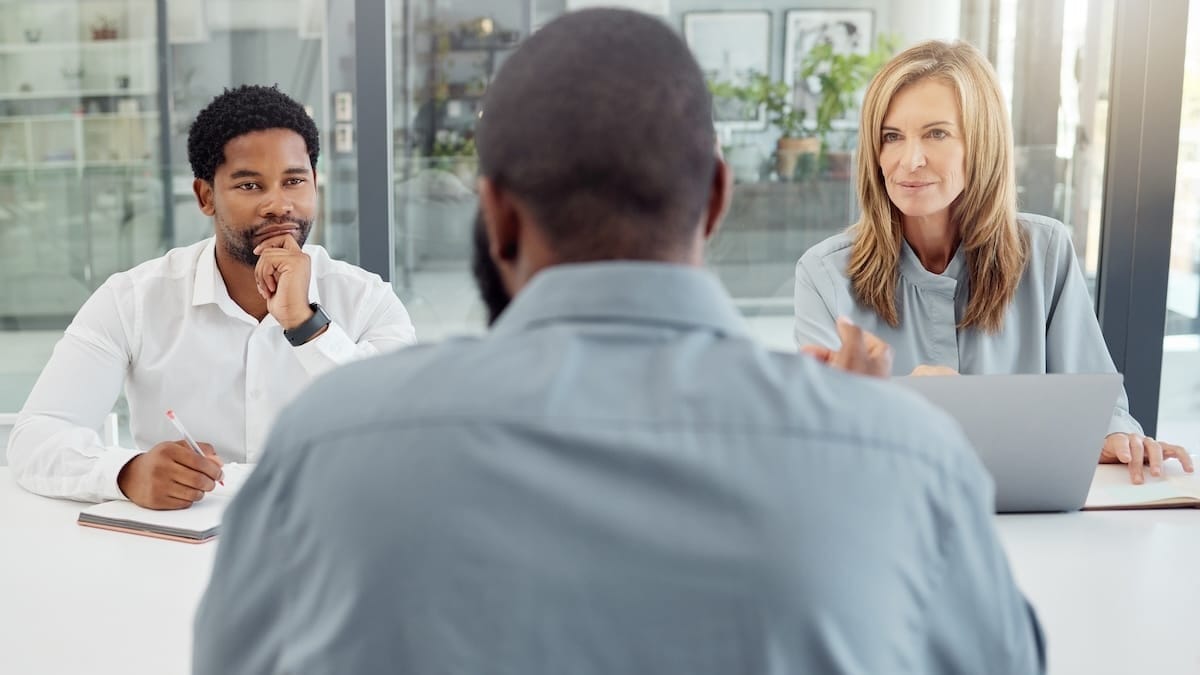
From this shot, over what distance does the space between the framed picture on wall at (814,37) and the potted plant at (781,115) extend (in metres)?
0.03

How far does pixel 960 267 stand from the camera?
232cm

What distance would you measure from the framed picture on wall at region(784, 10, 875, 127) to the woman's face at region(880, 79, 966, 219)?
1478 mm

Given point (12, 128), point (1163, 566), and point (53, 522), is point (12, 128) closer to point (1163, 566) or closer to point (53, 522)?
point (53, 522)

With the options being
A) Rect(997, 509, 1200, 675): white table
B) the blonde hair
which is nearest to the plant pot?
the blonde hair

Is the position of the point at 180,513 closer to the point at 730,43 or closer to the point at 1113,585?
the point at 1113,585

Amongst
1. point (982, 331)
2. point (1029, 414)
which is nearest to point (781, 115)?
point (982, 331)

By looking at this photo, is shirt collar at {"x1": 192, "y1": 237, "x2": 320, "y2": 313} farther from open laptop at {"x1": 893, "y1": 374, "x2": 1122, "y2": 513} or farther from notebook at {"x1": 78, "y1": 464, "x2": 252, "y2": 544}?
open laptop at {"x1": 893, "y1": 374, "x2": 1122, "y2": 513}

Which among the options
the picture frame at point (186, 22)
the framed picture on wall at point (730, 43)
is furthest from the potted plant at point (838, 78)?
the picture frame at point (186, 22)

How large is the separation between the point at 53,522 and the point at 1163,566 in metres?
1.56

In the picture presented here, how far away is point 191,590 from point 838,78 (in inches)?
113

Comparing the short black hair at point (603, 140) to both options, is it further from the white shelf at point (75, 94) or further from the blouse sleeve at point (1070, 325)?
the white shelf at point (75, 94)

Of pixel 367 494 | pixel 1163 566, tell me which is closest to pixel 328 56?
pixel 1163 566

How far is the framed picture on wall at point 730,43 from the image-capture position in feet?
12.2

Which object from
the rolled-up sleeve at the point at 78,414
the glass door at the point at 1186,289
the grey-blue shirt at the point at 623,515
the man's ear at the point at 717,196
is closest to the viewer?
the grey-blue shirt at the point at 623,515
